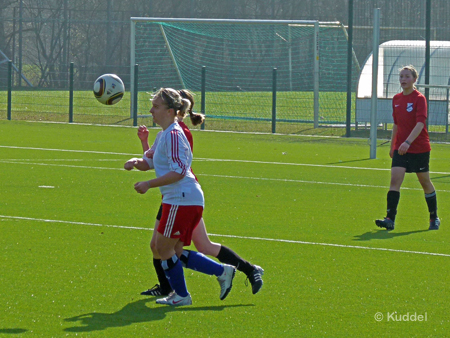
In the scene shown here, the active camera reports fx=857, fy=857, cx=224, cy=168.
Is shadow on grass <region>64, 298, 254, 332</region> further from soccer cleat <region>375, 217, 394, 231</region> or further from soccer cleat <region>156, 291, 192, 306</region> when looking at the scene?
soccer cleat <region>375, 217, 394, 231</region>

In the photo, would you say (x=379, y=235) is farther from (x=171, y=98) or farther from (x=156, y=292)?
(x=171, y=98)

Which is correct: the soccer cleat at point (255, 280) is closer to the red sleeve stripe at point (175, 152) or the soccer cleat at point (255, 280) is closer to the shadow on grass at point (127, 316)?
the shadow on grass at point (127, 316)

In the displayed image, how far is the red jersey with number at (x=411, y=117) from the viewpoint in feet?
31.7

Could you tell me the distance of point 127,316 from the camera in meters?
5.98

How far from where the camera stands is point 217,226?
31.8 feet

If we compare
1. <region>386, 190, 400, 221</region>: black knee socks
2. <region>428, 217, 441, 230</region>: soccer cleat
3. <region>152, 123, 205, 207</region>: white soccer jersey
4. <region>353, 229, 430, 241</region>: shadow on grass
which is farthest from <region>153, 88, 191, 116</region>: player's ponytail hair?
<region>428, 217, 441, 230</region>: soccer cleat

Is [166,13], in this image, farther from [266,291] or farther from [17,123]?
[266,291]

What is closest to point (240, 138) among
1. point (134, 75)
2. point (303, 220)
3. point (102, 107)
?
point (134, 75)

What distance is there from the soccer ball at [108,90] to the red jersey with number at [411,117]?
134 inches

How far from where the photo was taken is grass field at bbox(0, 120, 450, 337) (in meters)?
5.89

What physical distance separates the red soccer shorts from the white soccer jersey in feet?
0.14

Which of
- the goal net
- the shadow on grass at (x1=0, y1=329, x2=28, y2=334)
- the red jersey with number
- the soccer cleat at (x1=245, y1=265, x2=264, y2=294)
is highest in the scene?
the goal net

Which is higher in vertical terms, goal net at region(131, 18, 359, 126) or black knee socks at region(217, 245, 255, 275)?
goal net at region(131, 18, 359, 126)

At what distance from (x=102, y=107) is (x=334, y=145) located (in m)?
12.1
